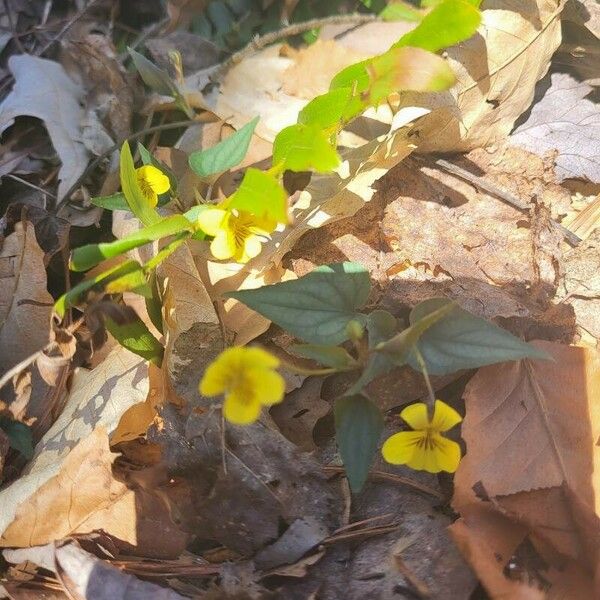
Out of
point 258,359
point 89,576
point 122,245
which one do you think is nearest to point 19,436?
point 89,576

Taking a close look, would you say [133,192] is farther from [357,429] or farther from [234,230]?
[357,429]

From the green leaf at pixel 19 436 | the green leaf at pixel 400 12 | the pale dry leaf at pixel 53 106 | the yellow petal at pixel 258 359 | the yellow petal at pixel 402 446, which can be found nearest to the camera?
the yellow petal at pixel 258 359

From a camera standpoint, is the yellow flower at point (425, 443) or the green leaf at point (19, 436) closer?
the yellow flower at point (425, 443)

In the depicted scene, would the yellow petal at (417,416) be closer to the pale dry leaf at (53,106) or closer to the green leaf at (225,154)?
the green leaf at (225,154)

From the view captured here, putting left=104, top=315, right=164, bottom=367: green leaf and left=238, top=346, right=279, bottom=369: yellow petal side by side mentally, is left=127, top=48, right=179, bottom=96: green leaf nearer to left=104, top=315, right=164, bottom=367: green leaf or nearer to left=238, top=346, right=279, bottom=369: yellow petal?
left=104, top=315, right=164, bottom=367: green leaf

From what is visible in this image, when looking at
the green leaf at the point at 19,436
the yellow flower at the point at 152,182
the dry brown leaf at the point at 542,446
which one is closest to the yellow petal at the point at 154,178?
the yellow flower at the point at 152,182

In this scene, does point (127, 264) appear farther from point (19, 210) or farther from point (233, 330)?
point (19, 210)

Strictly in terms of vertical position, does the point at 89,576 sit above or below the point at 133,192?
below
